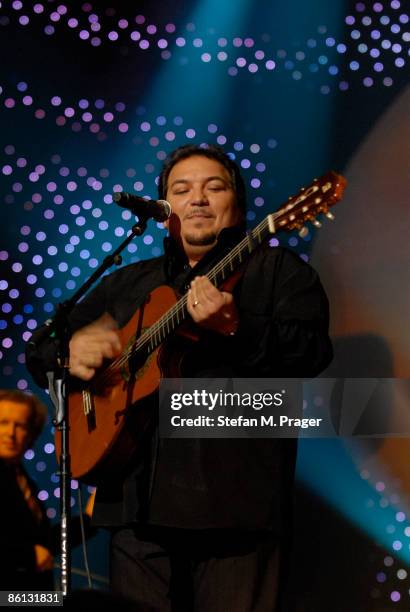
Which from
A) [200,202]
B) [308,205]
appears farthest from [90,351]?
[308,205]

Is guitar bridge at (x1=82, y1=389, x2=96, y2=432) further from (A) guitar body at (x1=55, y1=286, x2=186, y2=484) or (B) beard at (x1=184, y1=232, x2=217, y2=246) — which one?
(B) beard at (x1=184, y1=232, x2=217, y2=246)

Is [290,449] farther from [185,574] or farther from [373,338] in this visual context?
[373,338]

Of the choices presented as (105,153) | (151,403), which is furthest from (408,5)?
(151,403)

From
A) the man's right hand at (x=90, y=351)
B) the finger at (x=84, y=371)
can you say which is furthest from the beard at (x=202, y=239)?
the finger at (x=84, y=371)

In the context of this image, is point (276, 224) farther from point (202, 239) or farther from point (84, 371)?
point (84, 371)

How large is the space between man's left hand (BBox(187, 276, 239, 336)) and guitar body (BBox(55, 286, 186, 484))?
242 millimetres

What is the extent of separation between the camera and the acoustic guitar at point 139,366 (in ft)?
8.43

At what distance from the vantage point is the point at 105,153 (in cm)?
376

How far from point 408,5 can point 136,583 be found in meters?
2.53

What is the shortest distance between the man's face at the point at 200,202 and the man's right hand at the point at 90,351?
40 cm

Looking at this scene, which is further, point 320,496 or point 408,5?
point 408,5

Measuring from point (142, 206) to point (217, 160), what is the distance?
51cm

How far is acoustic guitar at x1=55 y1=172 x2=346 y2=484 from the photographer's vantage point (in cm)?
257

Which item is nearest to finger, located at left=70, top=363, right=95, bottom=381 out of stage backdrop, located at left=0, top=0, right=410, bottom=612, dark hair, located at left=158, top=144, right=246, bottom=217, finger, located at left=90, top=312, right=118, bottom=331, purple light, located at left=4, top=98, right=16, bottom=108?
finger, located at left=90, top=312, right=118, bottom=331
